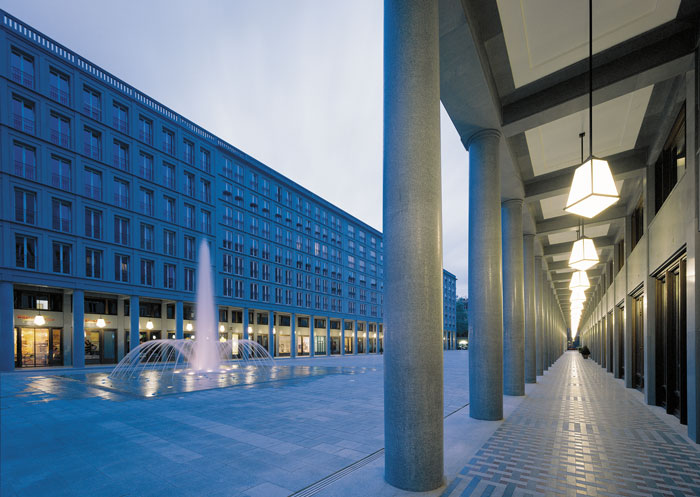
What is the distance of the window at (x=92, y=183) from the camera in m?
27.2

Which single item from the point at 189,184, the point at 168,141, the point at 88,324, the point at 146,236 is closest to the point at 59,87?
the point at 168,141

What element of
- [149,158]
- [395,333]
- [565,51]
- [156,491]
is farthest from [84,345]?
[565,51]

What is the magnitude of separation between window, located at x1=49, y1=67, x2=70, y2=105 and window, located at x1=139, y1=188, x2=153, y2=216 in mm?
7904

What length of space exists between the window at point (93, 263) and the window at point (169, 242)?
17.6ft

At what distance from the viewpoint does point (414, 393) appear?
432 cm

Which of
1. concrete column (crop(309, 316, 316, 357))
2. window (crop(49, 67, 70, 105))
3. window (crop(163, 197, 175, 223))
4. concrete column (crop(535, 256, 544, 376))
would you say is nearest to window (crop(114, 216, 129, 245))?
window (crop(163, 197, 175, 223))

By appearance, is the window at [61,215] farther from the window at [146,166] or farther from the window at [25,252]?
the window at [146,166]

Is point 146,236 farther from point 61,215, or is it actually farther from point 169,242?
point 61,215

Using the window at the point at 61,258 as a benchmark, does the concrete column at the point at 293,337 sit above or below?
below

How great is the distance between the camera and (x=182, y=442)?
635 cm

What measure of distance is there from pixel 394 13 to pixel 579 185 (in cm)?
377

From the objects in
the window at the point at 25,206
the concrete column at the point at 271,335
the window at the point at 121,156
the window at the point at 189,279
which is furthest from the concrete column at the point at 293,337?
the window at the point at 25,206

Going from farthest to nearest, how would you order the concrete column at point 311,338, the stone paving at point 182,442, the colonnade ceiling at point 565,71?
1. the concrete column at point 311,338
2. the colonnade ceiling at point 565,71
3. the stone paving at point 182,442

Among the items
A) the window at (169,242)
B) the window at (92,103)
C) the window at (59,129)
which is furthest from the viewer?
the window at (169,242)
